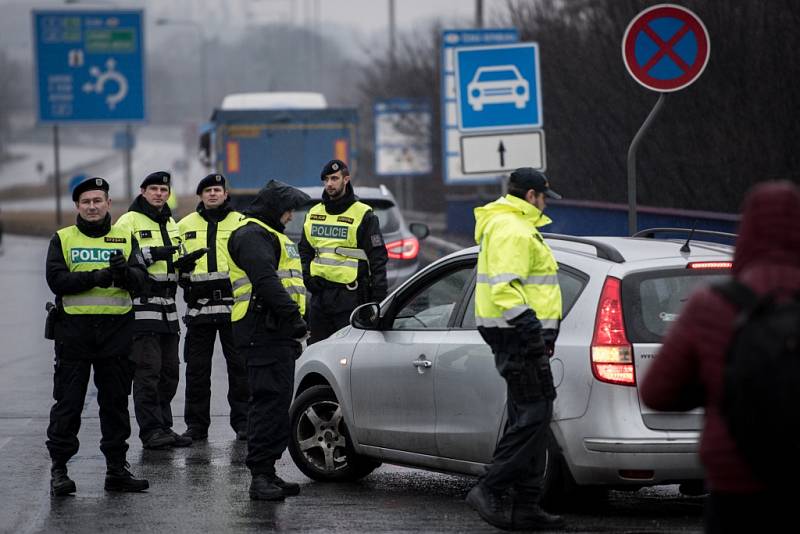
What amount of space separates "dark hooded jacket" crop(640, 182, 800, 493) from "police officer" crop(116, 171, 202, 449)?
6.20 m

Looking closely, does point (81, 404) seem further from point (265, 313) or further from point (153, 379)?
point (153, 379)

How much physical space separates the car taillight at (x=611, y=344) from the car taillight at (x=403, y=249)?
855cm

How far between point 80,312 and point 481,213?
2318mm

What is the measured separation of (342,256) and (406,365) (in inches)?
104

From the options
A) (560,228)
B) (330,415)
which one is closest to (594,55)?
(560,228)

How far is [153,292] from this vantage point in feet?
32.9

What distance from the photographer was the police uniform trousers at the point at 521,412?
22.3 feet

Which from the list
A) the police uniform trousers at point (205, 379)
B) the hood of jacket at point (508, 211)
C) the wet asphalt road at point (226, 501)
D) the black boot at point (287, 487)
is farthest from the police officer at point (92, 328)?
the hood of jacket at point (508, 211)

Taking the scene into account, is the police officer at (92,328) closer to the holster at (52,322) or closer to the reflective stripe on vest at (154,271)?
the holster at (52,322)

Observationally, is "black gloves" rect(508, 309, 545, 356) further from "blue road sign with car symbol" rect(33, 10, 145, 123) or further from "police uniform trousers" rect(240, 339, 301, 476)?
"blue road sign with car symbol" rect(33, 10, 145, 123)

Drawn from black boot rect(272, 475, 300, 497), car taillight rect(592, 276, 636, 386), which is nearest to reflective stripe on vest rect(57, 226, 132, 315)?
black boot rect(272, 475, 300, 497)

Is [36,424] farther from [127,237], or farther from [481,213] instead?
[481,213]

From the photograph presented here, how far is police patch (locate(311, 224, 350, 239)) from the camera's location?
10352mm

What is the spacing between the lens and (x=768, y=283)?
155 inches
